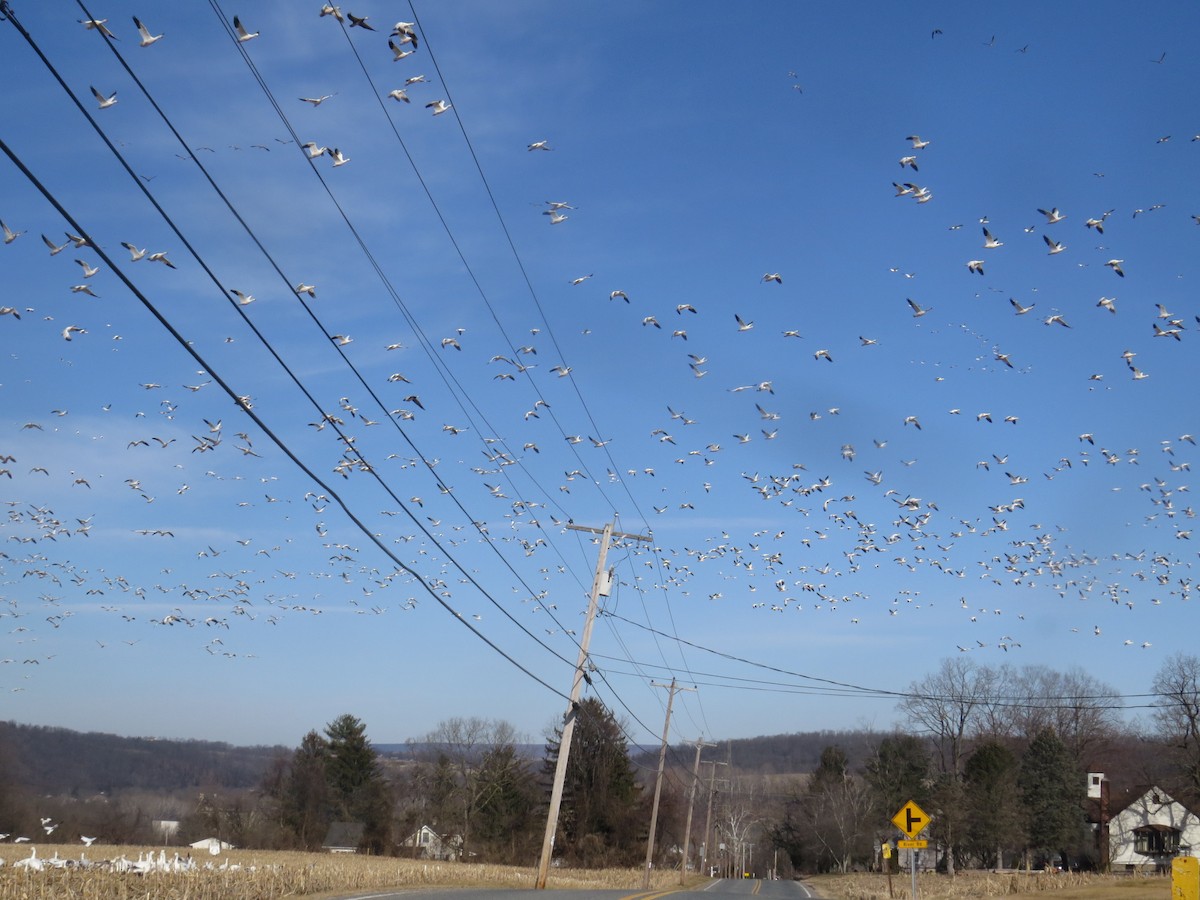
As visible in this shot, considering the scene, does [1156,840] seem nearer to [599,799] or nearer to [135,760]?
[599,799]

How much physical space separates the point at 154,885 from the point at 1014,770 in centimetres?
7455

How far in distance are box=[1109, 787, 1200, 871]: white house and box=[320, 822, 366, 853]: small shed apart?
205ft

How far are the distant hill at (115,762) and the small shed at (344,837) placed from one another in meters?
23.4

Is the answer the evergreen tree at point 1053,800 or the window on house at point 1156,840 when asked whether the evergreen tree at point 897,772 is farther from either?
the window on house at point 1156,840

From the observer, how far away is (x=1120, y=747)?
105375 millimetres

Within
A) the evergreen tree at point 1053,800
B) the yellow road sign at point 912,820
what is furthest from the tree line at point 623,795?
the yellow road sign at point 912,820

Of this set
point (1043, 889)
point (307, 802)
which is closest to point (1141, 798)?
point (1043, 889)

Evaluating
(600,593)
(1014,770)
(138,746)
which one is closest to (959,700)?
(1014,770)

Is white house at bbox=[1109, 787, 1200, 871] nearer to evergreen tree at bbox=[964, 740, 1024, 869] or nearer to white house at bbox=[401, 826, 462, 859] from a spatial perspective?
evergreen tree at bbox=[964, 740, 1024, 869]

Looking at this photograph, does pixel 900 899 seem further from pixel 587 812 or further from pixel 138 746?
pixel 138 746

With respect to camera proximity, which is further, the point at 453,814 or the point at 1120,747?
the point at 1120,747

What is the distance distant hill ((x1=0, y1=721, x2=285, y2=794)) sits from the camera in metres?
99.9

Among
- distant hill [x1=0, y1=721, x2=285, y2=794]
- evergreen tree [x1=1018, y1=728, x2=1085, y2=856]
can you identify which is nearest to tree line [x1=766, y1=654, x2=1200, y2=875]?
evergreen tree [x1=1018, y1=728, x2=1085, y2=856]

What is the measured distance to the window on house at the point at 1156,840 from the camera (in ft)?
285
